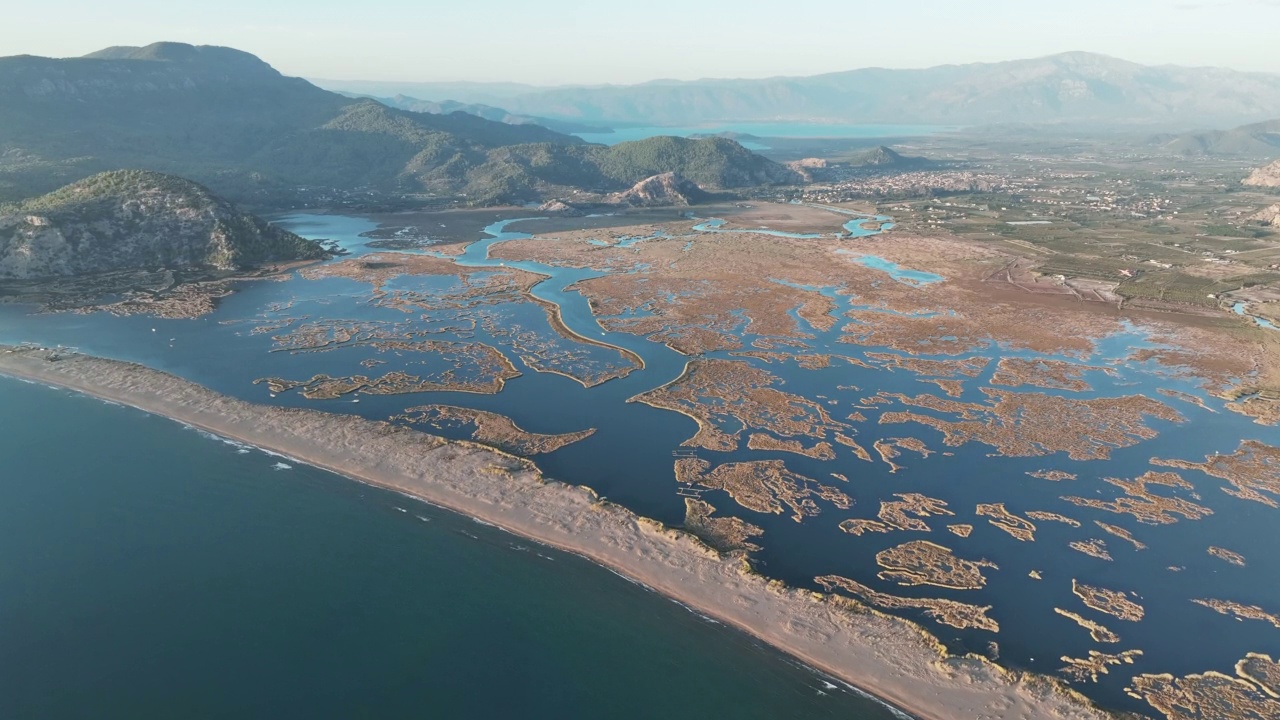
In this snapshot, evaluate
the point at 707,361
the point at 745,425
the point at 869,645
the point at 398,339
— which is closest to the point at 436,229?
the point at 398,339

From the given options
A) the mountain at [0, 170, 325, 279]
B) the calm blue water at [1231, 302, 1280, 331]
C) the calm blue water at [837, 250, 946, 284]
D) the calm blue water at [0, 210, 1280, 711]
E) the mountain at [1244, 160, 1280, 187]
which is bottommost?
the calm blue water at [0, 210, 1280, 711]

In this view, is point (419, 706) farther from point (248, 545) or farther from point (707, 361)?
point (707, 361)

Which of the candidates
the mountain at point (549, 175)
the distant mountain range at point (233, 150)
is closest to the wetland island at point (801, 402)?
the distant mountain range at point (233, 150)

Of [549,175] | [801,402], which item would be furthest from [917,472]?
[549,175]

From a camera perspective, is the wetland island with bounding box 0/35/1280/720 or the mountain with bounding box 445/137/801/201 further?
the mountain with bounding box 445/137/801/201

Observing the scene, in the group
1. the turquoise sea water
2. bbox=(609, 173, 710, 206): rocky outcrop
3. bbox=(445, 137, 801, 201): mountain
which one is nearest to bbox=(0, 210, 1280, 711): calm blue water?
the turquoise sea water

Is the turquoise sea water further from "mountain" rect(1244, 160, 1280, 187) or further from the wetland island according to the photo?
"mountain" rect(1244, 160, 1280, 187)

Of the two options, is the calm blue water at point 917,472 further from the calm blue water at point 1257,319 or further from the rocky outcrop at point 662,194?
the rocky outcrop at point 662,194

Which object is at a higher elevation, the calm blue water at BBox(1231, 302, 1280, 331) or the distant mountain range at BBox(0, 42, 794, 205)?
the distant mountain range at BBox(0, 42, 794, 205)
